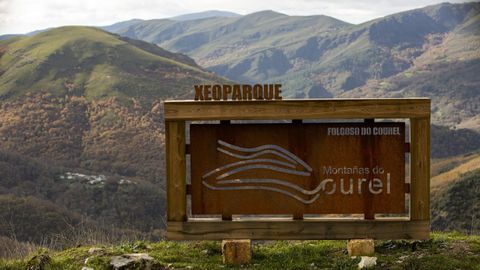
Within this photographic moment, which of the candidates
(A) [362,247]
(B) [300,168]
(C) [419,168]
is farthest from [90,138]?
(C) [419,168]

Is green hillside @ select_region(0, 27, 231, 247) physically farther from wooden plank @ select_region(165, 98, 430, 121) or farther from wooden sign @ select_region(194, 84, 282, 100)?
wooden plank @ select_region(165, 98, 430, 121)

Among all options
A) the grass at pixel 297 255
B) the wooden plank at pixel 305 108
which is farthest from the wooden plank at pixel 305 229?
the wooden plank at pixel 305 108

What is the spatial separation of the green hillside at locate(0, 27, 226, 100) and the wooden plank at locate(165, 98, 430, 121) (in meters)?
98.7

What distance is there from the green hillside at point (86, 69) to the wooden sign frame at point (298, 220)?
9857 cm

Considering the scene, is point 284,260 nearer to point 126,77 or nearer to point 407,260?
point 407,260

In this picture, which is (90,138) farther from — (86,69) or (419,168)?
(419,168)

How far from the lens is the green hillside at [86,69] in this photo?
111 metres

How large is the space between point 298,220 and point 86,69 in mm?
122344

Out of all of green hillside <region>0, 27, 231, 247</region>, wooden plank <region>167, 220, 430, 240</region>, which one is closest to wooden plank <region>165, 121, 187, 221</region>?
wooden plank <region>167, 220, 430, 240</region>

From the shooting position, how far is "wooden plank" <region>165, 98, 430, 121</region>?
29.2ft

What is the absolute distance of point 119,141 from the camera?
3565 inches

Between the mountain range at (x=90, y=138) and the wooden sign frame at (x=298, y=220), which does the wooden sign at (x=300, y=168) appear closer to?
the wooden sign frame at (x=298, y=220)

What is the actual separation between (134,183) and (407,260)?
65.2 meters

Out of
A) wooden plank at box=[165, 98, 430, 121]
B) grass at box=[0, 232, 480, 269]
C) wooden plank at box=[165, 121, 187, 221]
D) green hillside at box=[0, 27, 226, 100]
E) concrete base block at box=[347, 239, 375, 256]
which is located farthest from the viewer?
green hillside at box=[0, 27, 226, 100]
